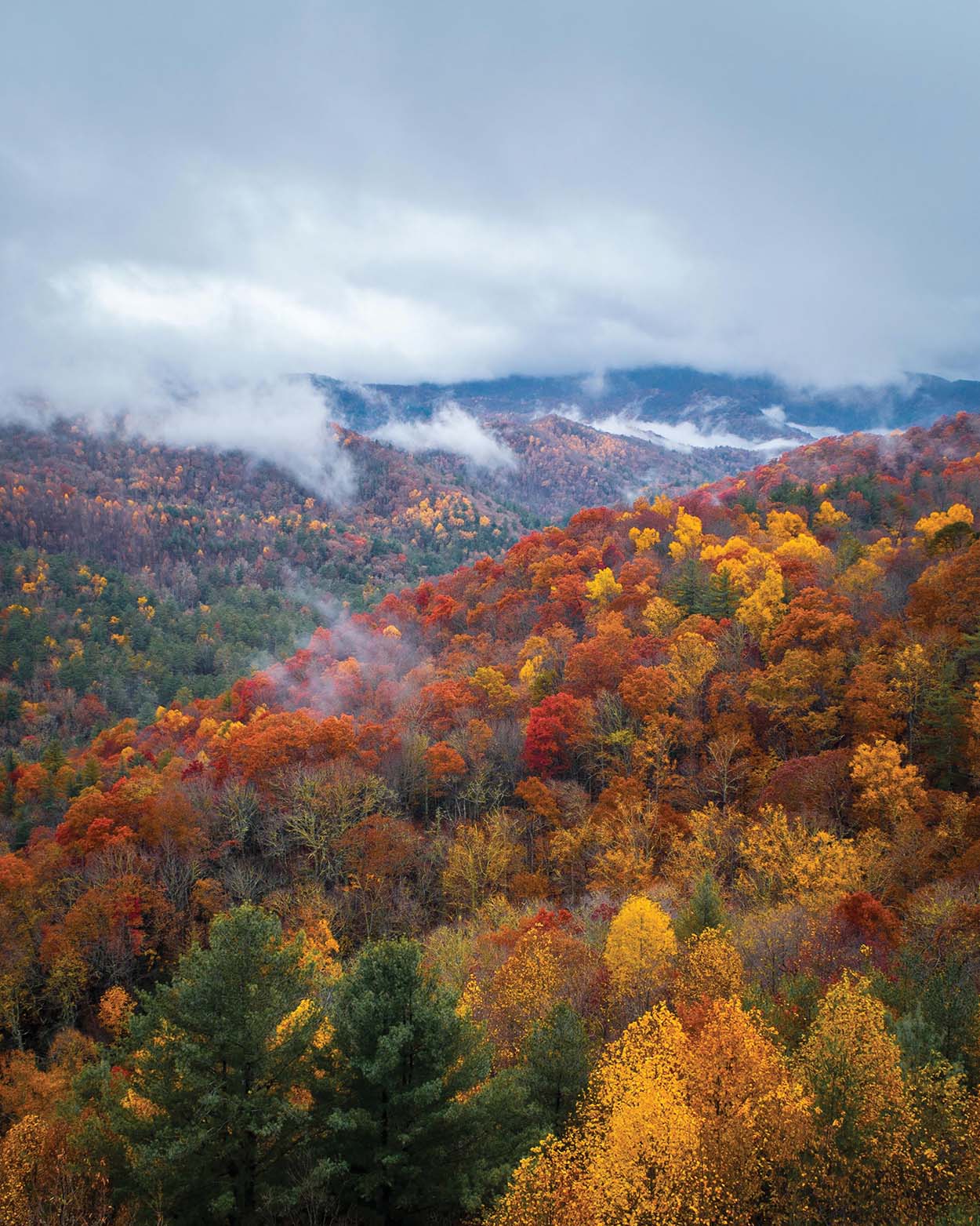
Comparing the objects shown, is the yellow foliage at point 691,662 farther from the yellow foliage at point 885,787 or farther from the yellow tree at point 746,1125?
the yellow tree at point 746,1125

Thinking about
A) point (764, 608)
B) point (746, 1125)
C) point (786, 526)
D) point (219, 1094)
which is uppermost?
point (786, 526)

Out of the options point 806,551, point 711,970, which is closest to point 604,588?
point 806,551

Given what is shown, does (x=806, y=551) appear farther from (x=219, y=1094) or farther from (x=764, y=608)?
(x=219, y=1094)

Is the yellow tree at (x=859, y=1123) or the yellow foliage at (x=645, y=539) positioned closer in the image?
the yellow tree at (x=859, y=1123)

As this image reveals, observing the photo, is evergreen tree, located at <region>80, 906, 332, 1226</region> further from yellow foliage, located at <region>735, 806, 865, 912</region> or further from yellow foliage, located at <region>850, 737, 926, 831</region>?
yellow foliage, located at <region>850, 737, 926, 831</region>

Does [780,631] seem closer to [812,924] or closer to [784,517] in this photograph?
[812,924]

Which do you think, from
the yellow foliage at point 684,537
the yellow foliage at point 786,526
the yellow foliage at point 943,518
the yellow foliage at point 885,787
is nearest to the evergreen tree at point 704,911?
the yellow foliage at point 885,787

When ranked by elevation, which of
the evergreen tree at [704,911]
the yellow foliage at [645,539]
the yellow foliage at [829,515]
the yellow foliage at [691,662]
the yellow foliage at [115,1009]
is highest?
the yellow foliage at [829,515]

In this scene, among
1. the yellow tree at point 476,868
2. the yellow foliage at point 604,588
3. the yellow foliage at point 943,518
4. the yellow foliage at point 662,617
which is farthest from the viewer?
the yellow foliage at point 604,588

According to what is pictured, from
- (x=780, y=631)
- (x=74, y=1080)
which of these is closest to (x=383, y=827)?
(x=74, y=1080)
